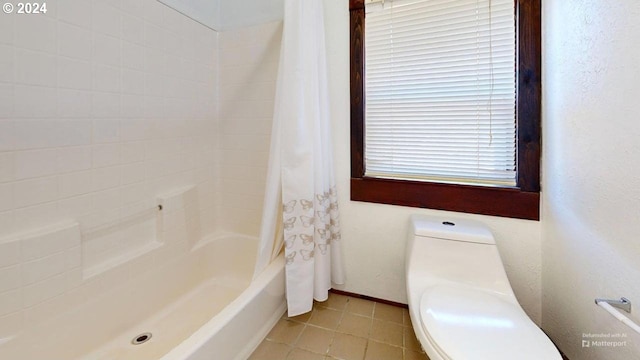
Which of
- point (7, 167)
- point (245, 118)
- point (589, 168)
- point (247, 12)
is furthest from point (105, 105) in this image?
point (589, 168)

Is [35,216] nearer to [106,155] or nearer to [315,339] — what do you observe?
[106,155]

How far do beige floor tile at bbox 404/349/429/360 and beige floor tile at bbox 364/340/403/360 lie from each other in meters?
0.03

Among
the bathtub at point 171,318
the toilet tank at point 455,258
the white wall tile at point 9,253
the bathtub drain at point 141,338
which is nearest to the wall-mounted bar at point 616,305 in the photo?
the toilet tank at point 455,258

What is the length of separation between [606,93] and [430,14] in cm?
91

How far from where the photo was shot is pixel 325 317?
5.21 feet

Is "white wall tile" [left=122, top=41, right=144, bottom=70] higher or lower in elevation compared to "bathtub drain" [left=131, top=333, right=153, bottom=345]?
higher

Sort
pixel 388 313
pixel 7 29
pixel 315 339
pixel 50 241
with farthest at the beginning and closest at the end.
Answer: pixel 388 313
pixel 315 339
pixel 50 241
pixel 7 29

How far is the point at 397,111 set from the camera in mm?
1604

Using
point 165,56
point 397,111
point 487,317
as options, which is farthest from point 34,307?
point 397,111

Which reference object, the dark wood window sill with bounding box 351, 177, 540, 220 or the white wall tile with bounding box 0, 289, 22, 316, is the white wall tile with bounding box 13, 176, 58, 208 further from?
the dark wood window sill with bounding box 351, 177, 540, 220

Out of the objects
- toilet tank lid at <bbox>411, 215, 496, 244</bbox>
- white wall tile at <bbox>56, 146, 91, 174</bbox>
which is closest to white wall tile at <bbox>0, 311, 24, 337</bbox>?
white wall tile at <bbox>56, 146, 91, 174</bbox>

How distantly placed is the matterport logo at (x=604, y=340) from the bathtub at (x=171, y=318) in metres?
1.34

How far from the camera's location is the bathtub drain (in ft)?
4.46

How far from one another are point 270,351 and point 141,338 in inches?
26.4
